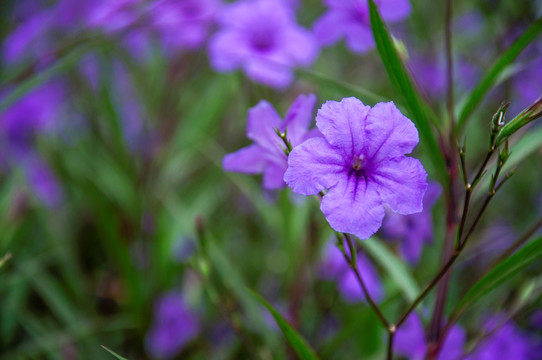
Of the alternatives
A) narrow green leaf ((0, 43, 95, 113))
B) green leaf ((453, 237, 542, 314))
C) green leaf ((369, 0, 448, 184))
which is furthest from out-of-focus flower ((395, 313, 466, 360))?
narrow green leaf ((0, 43, 95, 113))

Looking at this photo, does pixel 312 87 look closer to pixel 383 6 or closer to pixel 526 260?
pixel 383 6

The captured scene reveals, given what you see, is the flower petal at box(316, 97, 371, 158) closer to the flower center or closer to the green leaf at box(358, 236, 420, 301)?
the flower center

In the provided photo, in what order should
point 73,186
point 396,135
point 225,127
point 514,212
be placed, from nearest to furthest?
point 396,135
point 73,186
point 514,212
point 225,127

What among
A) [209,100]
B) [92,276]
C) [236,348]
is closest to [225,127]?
[209,100]

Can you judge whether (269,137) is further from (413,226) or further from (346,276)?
(346,276)

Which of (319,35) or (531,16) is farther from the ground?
(319,35)

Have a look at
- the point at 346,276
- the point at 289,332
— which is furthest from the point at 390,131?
the point at 346,276
